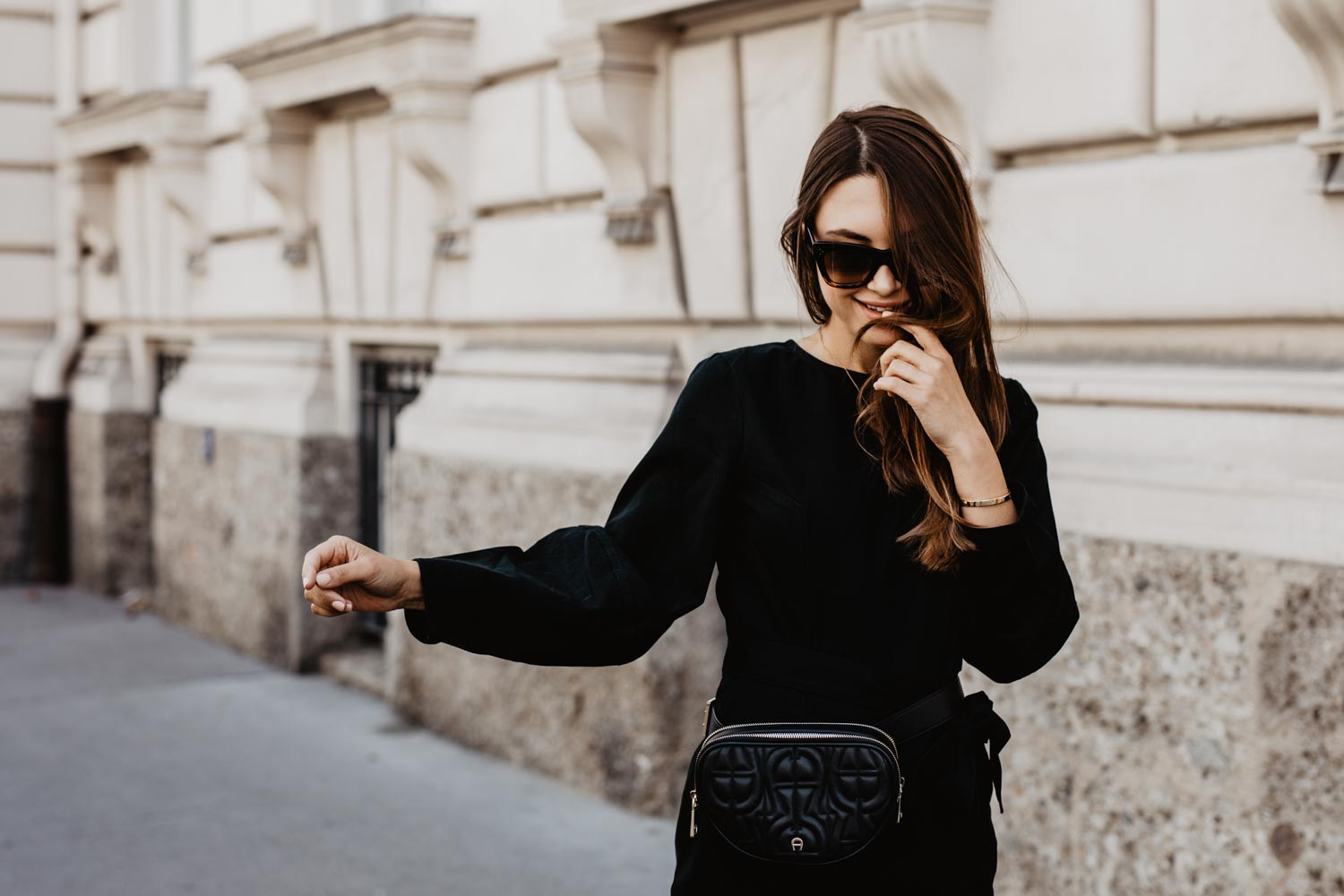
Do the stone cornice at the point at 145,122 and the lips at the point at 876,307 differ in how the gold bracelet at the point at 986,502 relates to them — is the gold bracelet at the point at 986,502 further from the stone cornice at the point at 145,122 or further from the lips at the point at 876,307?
the stone cornice at the point at 145,122

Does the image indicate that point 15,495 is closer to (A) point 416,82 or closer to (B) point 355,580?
(A) point 416,82

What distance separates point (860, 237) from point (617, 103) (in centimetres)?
395

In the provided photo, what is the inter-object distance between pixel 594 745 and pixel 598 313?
62.8 inches

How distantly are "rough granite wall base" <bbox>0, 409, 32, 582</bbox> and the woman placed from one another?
10.6 m

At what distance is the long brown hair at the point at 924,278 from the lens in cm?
218

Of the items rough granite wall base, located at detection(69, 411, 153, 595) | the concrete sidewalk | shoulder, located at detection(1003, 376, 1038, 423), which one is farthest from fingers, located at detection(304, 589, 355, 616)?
rough granite wall base, located at detection(69, 411, 153, 595)

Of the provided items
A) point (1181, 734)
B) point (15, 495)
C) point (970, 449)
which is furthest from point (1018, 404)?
point (15, 495)

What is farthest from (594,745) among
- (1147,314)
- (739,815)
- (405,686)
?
(739,815)

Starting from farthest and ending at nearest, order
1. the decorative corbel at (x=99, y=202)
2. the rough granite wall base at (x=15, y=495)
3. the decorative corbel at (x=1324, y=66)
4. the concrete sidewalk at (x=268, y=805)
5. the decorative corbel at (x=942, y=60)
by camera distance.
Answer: the rough granite wall base at (x=15, y=495), the decorative corbel at (x=99, y=202), the concrete sidewalk at (x=268, y=805), the decorative corbel at (x=942, y=60), the decorative corbel at (x=1324, y=66)

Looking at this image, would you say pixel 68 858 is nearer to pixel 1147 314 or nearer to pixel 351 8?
pixel 1147 314

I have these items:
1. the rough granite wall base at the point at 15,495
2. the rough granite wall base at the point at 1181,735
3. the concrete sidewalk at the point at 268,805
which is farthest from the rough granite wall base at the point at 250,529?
the rough granite wall base at the point at 1181,735

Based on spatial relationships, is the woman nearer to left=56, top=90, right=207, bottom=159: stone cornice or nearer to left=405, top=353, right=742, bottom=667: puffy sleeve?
left=405, top=353, right=742, bottom=667: puffy sleeve

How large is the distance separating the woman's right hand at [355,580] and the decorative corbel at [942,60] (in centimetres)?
283

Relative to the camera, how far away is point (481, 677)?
22.4ft
